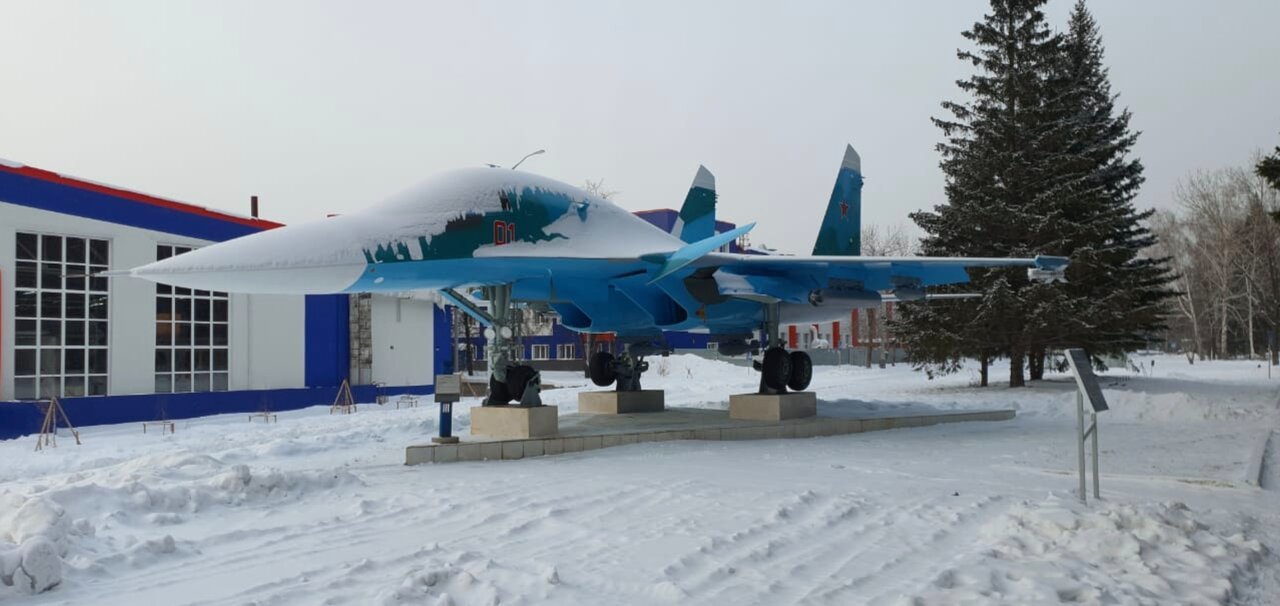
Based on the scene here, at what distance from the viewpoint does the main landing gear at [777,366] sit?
1201cm

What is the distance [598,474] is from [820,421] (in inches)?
194

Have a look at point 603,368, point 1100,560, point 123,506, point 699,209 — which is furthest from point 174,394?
point 1100,560

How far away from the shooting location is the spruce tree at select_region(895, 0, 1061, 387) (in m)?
19.4

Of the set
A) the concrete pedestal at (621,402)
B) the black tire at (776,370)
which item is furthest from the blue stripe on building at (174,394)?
the black tire at (776,370)

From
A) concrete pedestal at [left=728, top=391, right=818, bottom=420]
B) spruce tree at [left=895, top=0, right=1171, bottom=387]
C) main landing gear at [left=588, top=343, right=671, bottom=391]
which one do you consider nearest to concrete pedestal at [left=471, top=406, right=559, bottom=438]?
concrete pedestal at [left=728, top=391, right=818, bottom=420]

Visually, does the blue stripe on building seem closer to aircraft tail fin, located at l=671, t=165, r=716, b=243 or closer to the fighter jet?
the fighter jet

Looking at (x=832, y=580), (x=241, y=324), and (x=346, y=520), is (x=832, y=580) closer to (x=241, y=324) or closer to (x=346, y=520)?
(x=346, y=520)

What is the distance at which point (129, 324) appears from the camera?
15656 millimetres

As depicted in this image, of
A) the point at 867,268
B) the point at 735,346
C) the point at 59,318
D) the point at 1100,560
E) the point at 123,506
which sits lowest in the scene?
the point at 1100,560

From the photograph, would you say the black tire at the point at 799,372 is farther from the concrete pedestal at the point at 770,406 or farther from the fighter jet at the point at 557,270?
the concrete pedestal at the point at 770,406

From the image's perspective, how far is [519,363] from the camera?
9.89 meters

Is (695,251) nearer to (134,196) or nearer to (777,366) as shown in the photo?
(777,366)

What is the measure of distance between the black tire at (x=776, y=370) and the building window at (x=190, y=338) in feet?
39.4

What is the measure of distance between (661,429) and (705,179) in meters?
5.99
